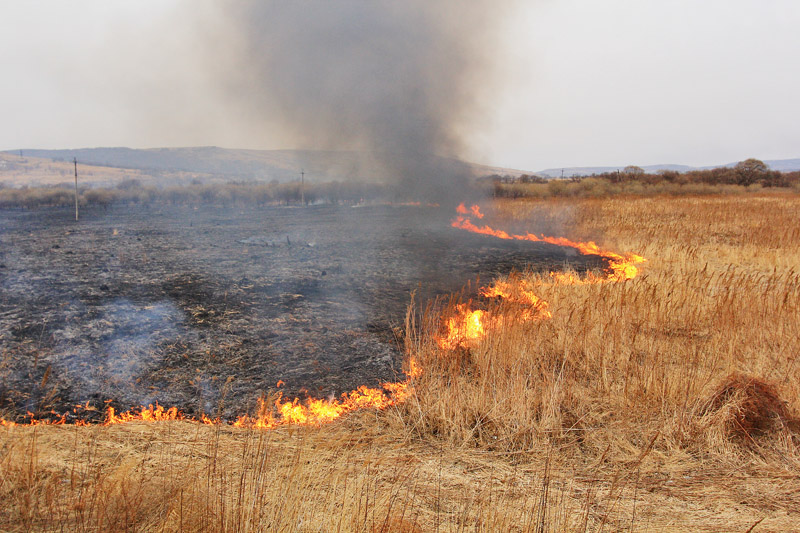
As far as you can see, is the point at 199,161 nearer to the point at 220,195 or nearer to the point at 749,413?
the point at 220,195

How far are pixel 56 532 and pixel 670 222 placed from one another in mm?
21256

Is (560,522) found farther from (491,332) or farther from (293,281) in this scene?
(293,281)

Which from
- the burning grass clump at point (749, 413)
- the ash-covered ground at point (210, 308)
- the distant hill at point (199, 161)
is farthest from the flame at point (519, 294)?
the distant hill at point (199, 161)

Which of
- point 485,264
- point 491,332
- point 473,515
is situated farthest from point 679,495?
point 485,264

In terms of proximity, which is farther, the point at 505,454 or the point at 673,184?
the point at 673,184

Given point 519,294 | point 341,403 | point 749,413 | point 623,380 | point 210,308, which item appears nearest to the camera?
point 749,413

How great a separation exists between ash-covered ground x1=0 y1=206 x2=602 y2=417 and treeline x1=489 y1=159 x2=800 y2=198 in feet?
90.9

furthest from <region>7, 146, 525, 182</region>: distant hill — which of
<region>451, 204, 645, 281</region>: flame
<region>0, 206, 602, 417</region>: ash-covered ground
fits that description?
<region>0, 206, 602, 417</region>: ash-covered ground

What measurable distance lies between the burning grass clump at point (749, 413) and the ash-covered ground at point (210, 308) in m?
3.14

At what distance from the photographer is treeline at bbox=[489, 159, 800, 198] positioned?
133ft

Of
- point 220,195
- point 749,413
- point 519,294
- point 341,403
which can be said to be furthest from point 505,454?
point 220,195

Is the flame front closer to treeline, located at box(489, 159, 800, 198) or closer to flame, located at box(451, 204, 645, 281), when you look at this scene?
flame, located at box(451, 204, 645, 281)

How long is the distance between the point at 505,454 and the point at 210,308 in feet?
17.6

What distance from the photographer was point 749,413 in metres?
4.03
